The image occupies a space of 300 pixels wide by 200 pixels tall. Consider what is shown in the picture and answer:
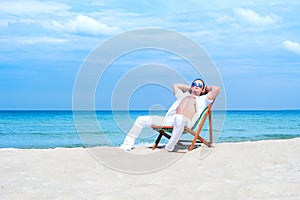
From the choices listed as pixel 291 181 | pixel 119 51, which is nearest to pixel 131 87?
pixel 119 51

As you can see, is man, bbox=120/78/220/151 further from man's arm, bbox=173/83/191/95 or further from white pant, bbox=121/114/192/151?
man's arm, bbox=173/83/191/95

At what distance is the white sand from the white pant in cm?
31

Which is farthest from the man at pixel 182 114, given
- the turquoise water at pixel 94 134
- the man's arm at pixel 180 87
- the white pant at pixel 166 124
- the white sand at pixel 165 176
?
the turquoise water at pixel 94 134

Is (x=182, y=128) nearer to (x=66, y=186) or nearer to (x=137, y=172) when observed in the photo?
(x=137, y=172)

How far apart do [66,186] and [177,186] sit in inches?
50.9

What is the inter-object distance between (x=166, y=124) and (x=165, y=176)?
2.19 metres

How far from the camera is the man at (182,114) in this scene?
→ 23.9ft

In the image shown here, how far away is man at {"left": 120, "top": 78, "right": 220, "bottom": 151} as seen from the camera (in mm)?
7285

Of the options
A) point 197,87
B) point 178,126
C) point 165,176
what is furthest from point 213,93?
point 165,176

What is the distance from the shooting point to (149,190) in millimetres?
4613

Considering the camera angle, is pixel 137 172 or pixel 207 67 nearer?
pixel 137 172

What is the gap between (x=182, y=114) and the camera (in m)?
7.56

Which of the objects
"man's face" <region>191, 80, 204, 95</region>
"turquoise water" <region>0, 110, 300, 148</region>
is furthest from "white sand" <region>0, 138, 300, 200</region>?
"turquoise water" <region>0, 110, 300, 148</region>

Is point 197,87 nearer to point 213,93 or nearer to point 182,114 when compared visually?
point 213,93
